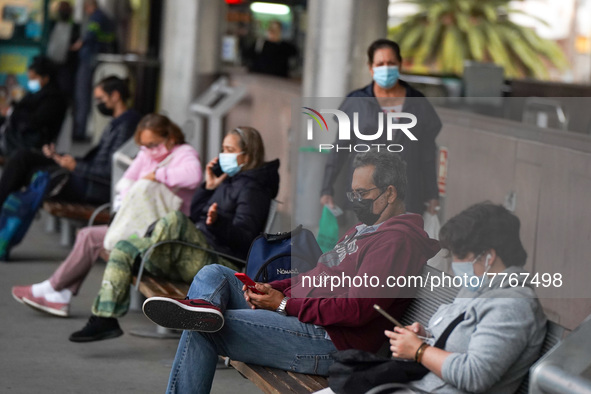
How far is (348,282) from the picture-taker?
11.9 feet

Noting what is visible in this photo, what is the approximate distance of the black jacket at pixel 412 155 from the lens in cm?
366

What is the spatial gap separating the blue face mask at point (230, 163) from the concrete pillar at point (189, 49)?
19.1 feet

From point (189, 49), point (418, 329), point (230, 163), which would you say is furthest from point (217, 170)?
point (189, 49)

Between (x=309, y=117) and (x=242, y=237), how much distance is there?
163 cm

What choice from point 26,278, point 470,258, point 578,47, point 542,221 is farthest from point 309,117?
point 578,47

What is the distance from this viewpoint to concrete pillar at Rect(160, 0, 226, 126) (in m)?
11.2

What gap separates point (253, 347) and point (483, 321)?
42.1 inches

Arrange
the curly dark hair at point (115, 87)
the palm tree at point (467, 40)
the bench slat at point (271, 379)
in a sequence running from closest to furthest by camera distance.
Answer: the bench slat at point (271, 379), the curly dark hair at point (115, 87), the palm tree at point (467, 40)

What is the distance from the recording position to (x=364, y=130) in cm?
371

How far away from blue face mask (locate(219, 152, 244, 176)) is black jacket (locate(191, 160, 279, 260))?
1.4 inches

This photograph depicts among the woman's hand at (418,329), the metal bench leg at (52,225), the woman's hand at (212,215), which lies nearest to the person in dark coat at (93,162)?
the metal bench leg at (52,225)

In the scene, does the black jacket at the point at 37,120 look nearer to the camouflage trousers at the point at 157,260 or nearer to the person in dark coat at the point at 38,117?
the person in dark coat at the point at 38,117

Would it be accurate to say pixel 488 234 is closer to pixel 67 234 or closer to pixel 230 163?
pixel 230 163

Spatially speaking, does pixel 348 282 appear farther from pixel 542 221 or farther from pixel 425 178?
pixel 542 221
